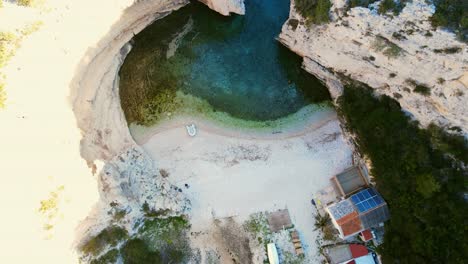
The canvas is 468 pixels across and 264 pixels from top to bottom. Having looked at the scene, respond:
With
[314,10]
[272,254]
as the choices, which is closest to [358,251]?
[272,254]

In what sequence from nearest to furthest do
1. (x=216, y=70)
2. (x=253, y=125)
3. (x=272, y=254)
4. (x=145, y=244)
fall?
(x=145, y=244), (x=272, y=254), (x=253, y=125), (x=216, y=70)

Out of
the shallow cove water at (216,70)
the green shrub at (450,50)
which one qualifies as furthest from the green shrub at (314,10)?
the green shrub at (450,50)

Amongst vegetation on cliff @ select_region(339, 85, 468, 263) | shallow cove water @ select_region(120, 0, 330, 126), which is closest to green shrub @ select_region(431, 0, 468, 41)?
vegetation on cliff @ select_region(339, 85, 468, 263)

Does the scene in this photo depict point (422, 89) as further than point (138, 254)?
No

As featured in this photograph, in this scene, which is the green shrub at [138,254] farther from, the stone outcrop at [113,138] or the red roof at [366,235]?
the red roof at [366,235]

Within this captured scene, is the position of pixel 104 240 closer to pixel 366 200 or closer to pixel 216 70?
pixel 216 70

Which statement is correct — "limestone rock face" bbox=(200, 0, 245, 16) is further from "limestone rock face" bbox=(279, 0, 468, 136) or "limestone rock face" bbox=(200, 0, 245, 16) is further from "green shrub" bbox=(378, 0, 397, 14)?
Result: "green shrub" bbox=(378, 0, 397, 14)

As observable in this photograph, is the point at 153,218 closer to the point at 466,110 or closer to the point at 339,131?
the point at 339,131
